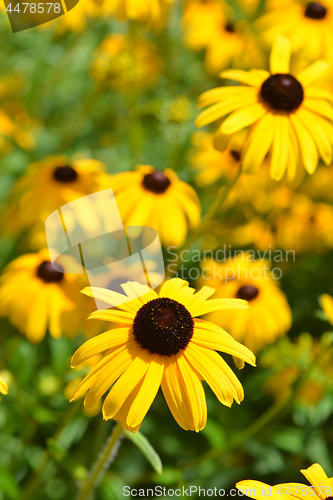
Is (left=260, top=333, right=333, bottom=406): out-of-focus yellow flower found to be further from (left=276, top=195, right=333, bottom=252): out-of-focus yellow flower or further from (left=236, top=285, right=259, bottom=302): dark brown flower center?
(left=276, top=195, right=333, bottom=252): out-of-focus yellow flower

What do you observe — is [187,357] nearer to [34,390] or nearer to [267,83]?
[267,83]

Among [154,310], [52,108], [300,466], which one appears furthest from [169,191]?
[52,108]

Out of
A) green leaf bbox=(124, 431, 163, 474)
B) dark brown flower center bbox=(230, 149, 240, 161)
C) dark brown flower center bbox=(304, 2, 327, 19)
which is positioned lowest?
dark brown flower center bbox=(230, 149, 240, 161)

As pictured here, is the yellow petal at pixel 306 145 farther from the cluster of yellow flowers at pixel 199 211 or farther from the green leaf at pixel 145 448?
the green leaf at pixel 145 448

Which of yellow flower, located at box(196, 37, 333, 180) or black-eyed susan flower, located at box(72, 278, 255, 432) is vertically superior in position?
yellow flower, located at box(196, 37, 333, 180)

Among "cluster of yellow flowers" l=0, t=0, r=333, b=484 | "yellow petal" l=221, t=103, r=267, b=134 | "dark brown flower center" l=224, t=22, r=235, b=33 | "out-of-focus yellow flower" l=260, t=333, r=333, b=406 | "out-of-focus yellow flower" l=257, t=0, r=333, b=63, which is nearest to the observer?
"cluster of yellow flowers" l=0, t=0, r=333, b=484

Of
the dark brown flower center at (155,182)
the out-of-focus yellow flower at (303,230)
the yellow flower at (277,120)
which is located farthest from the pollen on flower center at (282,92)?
the out-of-focus yellow flower at (303,230)

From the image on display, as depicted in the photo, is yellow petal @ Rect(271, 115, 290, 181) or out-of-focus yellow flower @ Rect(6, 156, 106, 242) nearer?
yellow petal @ Rect(271, 115, 290, 181)

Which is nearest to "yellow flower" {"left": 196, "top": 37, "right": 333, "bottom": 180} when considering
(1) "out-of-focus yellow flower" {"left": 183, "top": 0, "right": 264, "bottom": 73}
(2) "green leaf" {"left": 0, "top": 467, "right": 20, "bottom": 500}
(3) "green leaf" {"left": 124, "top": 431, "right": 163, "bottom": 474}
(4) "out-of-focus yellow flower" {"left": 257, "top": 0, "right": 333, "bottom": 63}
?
(3) "green leaf" {"left": 124, "top": 431, "right": 163, "bottom": 474}

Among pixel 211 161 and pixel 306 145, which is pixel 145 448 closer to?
pixel 306 145
